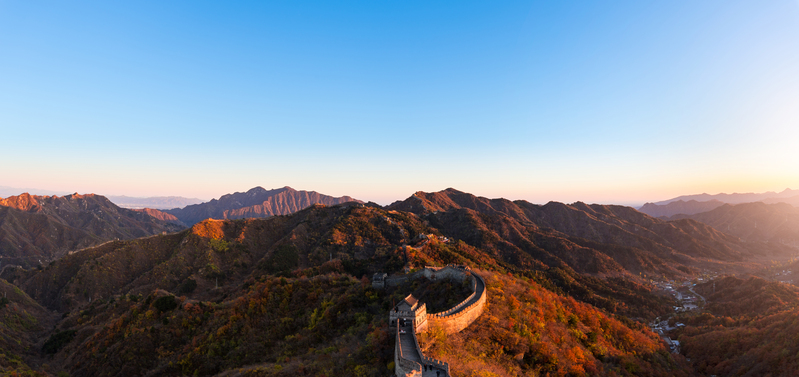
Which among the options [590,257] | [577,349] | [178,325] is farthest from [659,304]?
[178,325]

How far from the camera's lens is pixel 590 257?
170250 mm

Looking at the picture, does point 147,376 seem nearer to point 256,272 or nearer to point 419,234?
point 256,272

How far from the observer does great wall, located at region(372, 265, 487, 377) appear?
80.6ft

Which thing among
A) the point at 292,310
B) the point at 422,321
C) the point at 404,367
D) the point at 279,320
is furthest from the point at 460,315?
the point at 292,310

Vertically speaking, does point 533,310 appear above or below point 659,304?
above

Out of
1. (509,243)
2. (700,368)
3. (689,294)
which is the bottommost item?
(689,294)

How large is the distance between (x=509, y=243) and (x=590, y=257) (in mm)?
45986

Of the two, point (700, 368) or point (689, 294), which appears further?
point (689, 294)

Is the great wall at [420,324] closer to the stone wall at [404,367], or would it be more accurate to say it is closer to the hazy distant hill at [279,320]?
the stone wall at [404,367]

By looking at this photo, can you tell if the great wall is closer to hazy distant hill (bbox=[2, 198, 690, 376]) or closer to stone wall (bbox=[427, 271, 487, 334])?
stone wall (bbox=[427, 271, 487, 334])

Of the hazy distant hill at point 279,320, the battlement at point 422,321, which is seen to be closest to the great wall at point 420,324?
the battlement at point 422,321

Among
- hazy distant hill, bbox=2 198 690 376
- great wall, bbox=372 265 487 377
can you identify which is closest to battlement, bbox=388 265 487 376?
great wall, bbox=372 265 487 377

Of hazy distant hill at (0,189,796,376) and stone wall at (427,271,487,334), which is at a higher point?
stone wall at (427,271,487,334)

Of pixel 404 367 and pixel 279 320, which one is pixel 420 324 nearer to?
pixel 404 367
